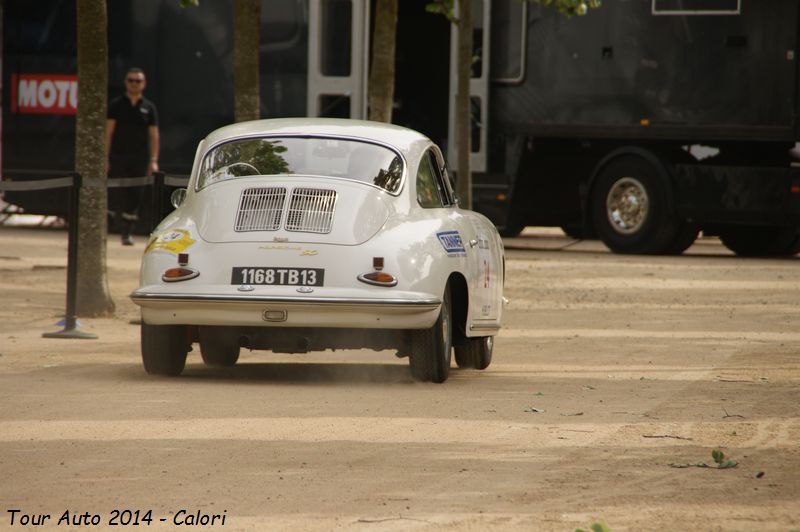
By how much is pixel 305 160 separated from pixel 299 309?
3.92ft

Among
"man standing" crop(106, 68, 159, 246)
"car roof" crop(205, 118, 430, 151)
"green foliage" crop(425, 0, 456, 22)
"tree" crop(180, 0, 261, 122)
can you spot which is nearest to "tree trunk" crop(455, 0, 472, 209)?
"green foliage" crop(425, 0, 456, 22)

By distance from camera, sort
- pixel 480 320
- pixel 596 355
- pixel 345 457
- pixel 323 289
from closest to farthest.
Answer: pixel 345 457 < pixel 323 289 < pixel 480 320 < pixel 596 355

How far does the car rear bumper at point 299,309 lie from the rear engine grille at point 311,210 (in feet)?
1.59

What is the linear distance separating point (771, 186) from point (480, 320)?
11.3m

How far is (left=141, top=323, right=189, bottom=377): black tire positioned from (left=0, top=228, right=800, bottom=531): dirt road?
144 millimetres

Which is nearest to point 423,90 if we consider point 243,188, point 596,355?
point 596,355

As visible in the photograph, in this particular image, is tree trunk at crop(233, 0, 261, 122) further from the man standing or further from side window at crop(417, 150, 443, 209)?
the man standing

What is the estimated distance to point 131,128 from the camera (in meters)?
20.4

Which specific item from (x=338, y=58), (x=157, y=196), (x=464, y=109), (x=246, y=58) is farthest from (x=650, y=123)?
(x=157, y=196)

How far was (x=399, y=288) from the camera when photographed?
956cm

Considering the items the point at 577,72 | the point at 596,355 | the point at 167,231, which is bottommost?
the point at 596,355

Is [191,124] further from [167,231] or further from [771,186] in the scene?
[167,231]

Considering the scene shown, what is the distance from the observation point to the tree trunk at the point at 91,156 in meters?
13.9

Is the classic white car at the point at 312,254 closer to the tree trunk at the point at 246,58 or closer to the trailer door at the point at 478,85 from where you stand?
the tree trunk at the point at 246,58
